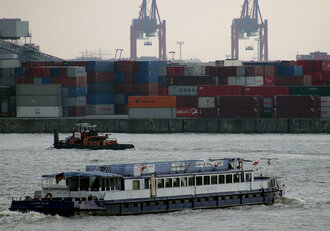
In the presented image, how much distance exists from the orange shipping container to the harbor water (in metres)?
6.20

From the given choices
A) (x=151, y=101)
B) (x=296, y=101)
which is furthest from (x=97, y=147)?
(x=296, y=101)

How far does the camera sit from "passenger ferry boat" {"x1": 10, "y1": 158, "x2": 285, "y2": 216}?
168 ft

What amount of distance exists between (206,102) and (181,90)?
5934mm

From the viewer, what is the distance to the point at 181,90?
407 ft

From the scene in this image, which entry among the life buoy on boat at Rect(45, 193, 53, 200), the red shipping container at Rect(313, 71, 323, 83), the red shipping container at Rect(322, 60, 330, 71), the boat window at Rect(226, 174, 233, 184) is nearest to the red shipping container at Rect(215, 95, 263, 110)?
the red shipping container at Rect(313, 71, 323, 83)

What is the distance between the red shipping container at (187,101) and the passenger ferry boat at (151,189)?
63.7m

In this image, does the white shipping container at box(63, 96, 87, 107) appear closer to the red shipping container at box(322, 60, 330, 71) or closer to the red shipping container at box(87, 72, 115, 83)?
the red shipping container at box(87, 72, 115, 83)

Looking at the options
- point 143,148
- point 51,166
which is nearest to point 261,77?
point 143,148

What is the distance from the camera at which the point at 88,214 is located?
168 ft

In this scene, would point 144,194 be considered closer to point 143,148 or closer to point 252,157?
point 252,157

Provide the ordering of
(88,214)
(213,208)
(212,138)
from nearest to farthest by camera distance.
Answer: (88,214) → (213,208) → (212,138)

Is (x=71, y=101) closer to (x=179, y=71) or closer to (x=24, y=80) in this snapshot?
(x=24, y=80)

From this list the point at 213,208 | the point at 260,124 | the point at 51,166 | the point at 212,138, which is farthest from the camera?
the point at 260,124

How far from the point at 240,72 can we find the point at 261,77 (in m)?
3.55
